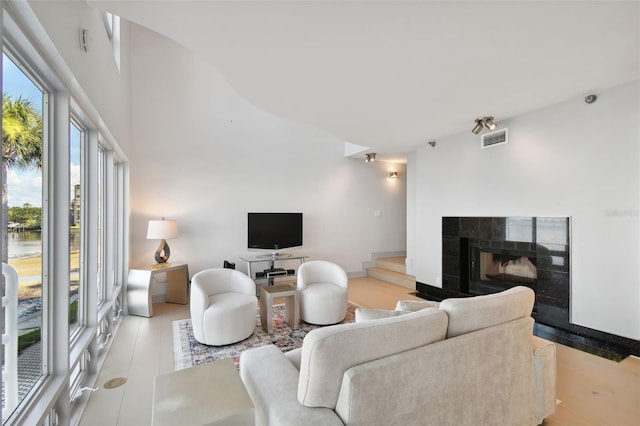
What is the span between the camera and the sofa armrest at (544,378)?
1851 millimetres

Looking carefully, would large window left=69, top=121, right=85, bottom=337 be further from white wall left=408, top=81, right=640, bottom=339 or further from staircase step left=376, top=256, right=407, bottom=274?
staircase step left=376, top=256, right=407, bottom=274

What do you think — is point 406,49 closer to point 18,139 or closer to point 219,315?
point 18,139

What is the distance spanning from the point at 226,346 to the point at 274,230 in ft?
8.50

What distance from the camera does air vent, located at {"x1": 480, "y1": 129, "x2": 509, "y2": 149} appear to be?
3.88 m

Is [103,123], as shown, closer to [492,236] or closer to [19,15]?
[19,15]

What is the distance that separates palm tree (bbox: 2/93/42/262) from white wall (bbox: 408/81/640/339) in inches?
179

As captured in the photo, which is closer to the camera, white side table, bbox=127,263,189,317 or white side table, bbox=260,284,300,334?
white side table, bbox=260,284,300,334

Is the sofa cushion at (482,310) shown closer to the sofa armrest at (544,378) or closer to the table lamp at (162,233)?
the sofa armrest at (544,378)

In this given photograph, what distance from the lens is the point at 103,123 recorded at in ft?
8.58

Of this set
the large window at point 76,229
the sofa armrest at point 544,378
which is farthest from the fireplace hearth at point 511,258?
the large window at point 76,229

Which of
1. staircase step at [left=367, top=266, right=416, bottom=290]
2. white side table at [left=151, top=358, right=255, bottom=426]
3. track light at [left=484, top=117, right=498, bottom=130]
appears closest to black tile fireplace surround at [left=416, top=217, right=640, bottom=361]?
staircase step at [left=367, top=266, right=416, bottom=290]

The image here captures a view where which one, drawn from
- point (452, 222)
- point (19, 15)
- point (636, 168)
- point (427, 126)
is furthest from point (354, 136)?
point (19, 15)

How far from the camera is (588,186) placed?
3.13 meters

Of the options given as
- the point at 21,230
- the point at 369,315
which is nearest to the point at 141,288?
the point at 21,230
